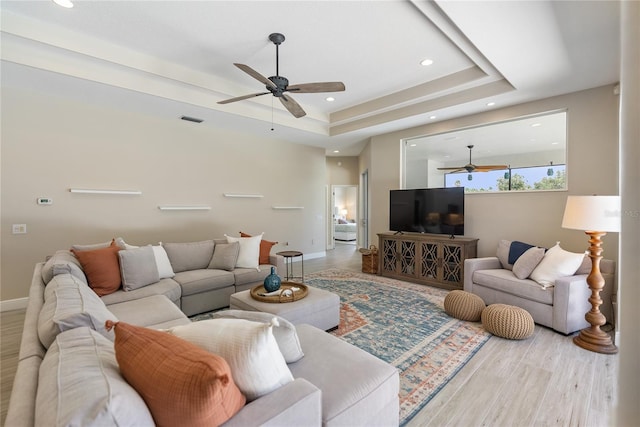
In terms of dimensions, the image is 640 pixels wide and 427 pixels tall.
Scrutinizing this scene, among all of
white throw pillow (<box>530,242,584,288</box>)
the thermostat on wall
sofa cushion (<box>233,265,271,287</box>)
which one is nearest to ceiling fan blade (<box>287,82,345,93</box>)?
sofa cushion (<box>233,265,271,287</box>)

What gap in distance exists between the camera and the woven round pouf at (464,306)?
10.7 feet

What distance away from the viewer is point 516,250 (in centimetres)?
382

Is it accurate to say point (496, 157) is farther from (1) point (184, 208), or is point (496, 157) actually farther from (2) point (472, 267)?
(1) point (184, 208)

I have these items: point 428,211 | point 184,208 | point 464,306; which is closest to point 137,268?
point 184,208

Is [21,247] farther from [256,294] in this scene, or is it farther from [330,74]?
[330,74]

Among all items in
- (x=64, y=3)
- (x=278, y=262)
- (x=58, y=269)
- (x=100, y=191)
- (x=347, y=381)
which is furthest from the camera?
(x=278, y=262)

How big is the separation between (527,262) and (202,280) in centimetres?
374

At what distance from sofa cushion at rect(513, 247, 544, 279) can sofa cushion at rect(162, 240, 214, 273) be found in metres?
3.83

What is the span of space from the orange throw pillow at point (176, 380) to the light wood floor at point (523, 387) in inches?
56.5

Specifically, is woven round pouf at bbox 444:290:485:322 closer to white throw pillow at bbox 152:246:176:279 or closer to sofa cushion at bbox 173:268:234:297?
sofa cushion at bbox 173:268:234:297

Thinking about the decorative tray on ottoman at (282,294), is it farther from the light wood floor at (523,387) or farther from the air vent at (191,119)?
the air vent at (191,119)

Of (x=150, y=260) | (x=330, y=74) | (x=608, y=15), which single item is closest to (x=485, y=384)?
(x=608, y=15)

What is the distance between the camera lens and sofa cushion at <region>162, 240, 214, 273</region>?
3.79m

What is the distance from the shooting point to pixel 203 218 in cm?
531
